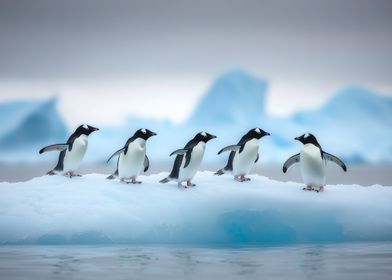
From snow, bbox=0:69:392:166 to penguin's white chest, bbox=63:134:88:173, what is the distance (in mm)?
24506

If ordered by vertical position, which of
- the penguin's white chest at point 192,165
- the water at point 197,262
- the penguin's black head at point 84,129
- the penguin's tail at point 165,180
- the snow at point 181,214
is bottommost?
the water at point 197,262

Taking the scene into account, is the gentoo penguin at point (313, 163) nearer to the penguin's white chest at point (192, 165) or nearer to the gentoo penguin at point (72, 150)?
the penguin's white chest at point (192, 165)

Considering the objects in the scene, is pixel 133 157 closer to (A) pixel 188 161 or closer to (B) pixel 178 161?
(B) pixel 178 161

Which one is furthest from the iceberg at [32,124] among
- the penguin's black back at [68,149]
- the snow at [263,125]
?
the penguin's black back at [68,149]

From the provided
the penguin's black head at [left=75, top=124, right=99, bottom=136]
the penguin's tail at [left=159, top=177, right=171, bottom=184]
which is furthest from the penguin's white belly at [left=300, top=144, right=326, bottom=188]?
the penguin's black head at [left=75, top=124, right=99, bottom=136]

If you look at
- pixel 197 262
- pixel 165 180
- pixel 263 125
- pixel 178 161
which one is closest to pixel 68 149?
pixel 165 180

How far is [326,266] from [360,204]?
3139mm

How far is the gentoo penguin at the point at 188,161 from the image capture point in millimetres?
9719

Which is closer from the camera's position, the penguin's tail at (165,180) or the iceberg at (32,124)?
A: the penguin's tail at (165,180)

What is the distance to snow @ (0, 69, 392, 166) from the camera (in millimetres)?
36312

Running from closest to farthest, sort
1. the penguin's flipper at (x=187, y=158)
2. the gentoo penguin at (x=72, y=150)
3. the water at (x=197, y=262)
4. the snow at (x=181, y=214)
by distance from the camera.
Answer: the water at (x=197, y=262)
the snow at (x=181, y=214)
the penguin's flipper at (x=187, y=158)
the gentoo penguin at (x=72, y=150)

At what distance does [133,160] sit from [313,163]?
7.98ft

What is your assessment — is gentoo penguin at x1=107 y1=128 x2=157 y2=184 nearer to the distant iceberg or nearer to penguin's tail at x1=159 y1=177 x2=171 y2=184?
Result: penguin's tail at x1=159 y1=177 x2=171 y2=184

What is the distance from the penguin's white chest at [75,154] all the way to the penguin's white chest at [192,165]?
56.1 inches
